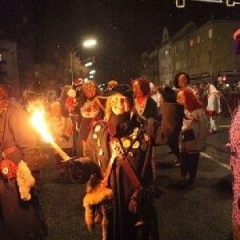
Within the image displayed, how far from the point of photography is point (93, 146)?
12.8 feet

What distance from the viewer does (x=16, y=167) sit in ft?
14.2

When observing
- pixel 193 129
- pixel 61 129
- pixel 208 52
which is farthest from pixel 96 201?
pixel 208 52

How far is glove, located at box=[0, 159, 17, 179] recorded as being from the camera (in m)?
4.29

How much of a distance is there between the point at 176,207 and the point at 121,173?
306 centimetres

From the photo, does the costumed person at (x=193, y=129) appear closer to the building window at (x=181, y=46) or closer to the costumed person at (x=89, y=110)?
the costumed person at (x=89, y=110)

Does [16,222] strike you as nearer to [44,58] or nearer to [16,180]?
[16,180]

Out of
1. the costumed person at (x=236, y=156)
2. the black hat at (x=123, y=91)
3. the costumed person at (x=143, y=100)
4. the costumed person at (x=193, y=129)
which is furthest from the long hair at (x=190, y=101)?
the costumed person at (x=236, y=156)

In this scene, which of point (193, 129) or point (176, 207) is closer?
point (176, 207)

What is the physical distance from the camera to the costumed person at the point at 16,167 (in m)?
4.35

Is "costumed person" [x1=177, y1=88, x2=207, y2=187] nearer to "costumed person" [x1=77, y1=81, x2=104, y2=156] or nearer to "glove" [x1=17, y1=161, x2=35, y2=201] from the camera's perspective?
"costumed person" [x1=77, y1=81, x2=104, y2=156]

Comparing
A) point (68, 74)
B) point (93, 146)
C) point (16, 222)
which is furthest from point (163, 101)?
point (68, 74)

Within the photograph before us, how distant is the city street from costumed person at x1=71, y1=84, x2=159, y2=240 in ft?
5.31

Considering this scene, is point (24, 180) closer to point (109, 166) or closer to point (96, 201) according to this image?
point (96, 201)

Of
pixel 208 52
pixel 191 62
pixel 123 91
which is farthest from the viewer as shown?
pixel 191 62
